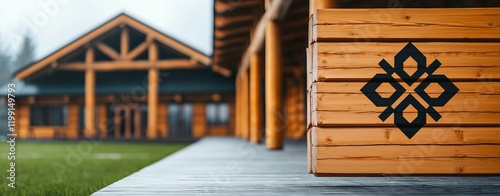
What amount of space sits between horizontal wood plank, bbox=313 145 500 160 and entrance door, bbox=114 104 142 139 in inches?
783

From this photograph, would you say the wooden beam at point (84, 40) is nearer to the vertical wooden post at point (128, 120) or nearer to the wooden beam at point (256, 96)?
the vertical wooden post at point (128, 120)

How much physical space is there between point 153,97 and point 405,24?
1688cm

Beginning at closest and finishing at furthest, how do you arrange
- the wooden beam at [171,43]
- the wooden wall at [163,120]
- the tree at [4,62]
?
the wooden beam at [171,43] < the wooden wall at [163,120] < the tree at [4,62]

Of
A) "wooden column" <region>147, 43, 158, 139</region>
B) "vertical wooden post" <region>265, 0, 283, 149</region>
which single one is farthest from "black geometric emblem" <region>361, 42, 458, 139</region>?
"wooden column" <region>147, 43, 158, 139</region>

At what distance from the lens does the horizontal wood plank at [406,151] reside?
167 inches

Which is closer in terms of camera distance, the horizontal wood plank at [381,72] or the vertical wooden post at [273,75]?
the horizontal wood plank at [381,72]

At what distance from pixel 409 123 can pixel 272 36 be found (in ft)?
17.8

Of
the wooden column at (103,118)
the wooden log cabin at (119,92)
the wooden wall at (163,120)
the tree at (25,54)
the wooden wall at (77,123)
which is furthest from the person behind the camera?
the tree at (25,54)

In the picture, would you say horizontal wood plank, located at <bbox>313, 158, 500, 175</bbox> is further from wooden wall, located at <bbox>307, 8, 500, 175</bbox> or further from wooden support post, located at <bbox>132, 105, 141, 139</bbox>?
wooden support post, located at <bbox>132, 105, 141, 139</bbox>

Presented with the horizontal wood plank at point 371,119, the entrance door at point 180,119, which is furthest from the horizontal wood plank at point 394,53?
the entrance door at point 180,119

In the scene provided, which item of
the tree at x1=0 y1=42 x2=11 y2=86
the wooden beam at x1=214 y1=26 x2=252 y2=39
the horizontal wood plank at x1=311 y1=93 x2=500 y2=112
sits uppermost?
the tree at x1=0 y1=42 x2=11 y2=86

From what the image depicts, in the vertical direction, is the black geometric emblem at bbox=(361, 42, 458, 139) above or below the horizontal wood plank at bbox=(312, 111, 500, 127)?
above

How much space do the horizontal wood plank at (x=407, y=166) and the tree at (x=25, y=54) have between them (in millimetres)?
74167

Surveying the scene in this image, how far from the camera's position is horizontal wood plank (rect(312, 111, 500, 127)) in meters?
4.25
